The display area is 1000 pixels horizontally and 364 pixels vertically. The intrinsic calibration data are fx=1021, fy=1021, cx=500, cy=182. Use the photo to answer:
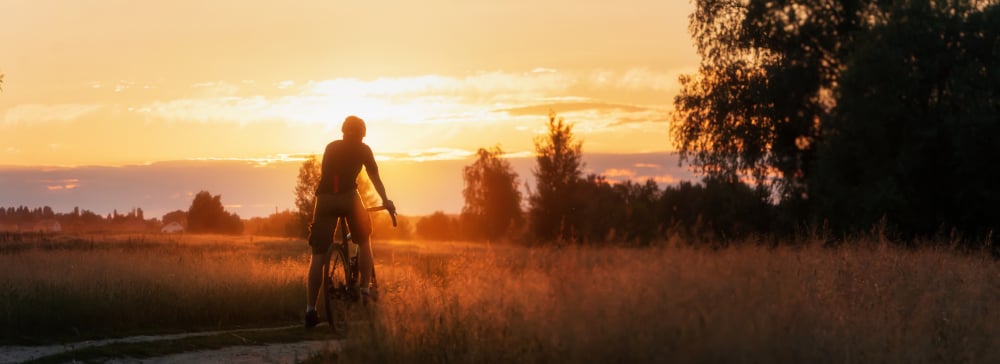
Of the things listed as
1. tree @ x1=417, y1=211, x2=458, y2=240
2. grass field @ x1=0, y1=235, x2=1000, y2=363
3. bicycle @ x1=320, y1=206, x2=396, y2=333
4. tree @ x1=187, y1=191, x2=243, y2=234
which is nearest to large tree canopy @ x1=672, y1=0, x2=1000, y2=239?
grass field @ x1=0, y1=235, x2=1000, y2=363

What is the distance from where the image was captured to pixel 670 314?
8.83 metres

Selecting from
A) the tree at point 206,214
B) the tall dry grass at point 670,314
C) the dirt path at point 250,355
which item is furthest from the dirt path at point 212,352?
the tree at point 206,214

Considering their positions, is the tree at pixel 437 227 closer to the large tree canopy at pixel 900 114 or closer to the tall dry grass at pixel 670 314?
the large tree canopy at pixel 900 114

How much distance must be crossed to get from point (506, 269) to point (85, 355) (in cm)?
509

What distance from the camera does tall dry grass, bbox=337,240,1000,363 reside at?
27.6 feet

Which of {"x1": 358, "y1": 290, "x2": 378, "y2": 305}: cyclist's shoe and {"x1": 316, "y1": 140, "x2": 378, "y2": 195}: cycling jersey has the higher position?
{"x1": 316, "y1": 140, "x2": 378, "y2": 195}: cycling jersey

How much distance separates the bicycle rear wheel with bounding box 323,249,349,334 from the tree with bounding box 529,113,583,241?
42017 millimetres

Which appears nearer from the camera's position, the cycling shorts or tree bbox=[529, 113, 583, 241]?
the cycling shorts

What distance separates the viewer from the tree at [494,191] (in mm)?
96250

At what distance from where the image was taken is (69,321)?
1555 centimetres

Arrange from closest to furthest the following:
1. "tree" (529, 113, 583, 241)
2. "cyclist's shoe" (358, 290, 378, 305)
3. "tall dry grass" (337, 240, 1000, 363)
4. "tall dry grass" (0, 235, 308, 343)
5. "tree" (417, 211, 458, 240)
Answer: "tall dry grass" (337, 240, 1000, 363), "cyclist's shoe" (358, 290, 378, 305), "tall dry grass" (0, 235, 308, 343), "tree" (529, 113, 583, 241), "tree" (417, 211, 458, 240)

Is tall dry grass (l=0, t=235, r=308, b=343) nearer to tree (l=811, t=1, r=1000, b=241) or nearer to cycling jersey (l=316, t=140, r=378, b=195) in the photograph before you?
cycling jersey (l=316, t=140, r=378, b=195)

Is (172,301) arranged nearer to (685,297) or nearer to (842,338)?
(685,297)

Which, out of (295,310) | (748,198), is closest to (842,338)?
(295,310)
